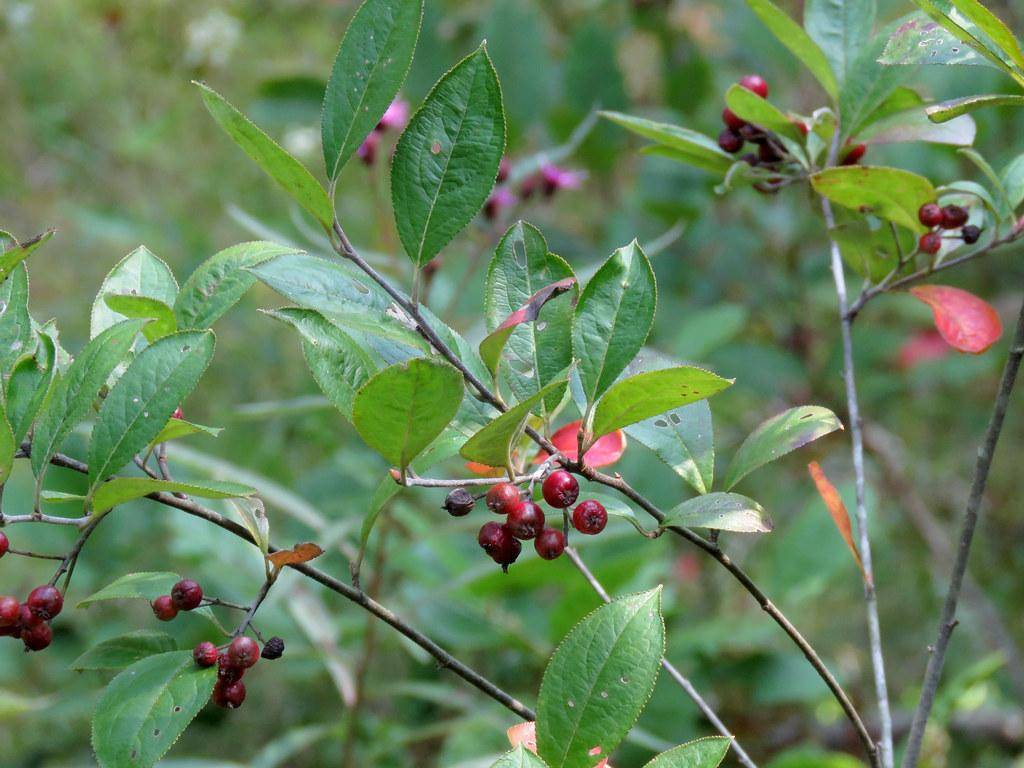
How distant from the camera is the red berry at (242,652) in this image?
0.43 m

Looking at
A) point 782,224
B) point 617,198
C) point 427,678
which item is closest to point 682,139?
point 427,678

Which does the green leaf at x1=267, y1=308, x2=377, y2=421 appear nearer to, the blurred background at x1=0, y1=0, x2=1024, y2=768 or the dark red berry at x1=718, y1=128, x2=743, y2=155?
the dark red berry at x1=718, y1=128, x2=743, y2=155

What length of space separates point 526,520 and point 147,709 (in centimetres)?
16

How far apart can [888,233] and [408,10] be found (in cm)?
33

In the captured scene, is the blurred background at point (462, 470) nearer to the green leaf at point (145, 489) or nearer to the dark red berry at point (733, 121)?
the dark red berry at point (733, 121)

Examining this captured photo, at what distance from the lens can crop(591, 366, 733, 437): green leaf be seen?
400 mm

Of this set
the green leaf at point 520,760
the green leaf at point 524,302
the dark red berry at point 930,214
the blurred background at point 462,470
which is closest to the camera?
the green leaf at point 520,760

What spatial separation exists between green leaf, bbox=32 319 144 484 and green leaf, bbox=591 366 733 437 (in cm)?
19

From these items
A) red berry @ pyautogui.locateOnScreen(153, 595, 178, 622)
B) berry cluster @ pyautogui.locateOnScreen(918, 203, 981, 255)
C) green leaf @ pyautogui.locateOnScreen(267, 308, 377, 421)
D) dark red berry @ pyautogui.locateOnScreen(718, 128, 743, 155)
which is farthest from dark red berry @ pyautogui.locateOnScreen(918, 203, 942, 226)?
red berry @ pyautogui.locateOnScreen(153, 595, 178, 622)

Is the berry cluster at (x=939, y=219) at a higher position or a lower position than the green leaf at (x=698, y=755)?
higher

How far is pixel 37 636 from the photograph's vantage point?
17.9 inches

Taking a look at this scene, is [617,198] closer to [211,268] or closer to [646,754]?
[646,754]

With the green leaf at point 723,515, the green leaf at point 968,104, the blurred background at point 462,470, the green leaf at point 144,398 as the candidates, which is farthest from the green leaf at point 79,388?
the blurred background at point 462,470

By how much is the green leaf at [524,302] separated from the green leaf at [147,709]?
0.57 feet
